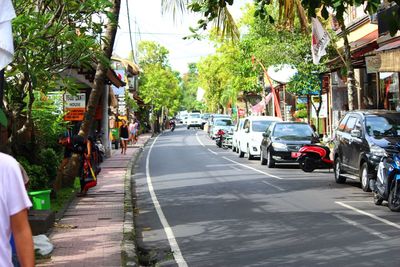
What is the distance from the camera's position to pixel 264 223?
10.4 m

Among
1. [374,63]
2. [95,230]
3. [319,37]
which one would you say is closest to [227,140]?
[319,37]

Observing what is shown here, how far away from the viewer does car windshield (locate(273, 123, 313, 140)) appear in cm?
2250

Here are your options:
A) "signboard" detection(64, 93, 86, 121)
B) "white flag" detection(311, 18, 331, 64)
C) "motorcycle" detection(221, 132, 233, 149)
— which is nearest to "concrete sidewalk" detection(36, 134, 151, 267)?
"signboard" detection(64, 93, 86, 121)

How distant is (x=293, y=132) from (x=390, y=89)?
4587mm

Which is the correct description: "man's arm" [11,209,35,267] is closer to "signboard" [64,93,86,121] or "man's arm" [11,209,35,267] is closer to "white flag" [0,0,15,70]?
"white flag" [0,0,15,70]

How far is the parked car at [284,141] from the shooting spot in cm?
2166

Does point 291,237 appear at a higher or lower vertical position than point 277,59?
lower

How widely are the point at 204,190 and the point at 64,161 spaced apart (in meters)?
3.56

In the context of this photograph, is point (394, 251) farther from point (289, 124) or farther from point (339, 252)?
point (289, 124)

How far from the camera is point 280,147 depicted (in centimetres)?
2167

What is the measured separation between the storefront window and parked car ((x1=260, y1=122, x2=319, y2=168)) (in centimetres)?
372

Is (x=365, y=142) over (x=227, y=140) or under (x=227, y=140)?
over

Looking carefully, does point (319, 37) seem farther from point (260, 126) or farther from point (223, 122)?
point (223, 122)

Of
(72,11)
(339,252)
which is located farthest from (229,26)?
(339,252)
